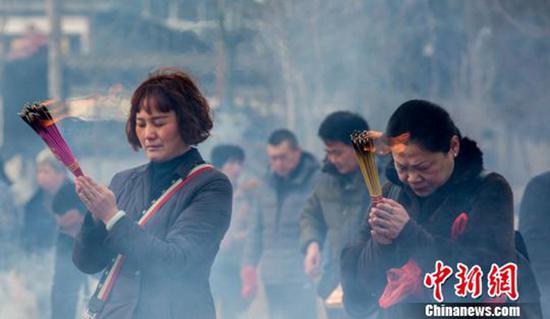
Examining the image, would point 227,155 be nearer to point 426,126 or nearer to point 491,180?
point 426,126

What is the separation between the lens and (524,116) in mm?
12703

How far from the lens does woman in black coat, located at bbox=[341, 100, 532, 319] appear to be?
4.10 meters

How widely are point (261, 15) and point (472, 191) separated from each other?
7930mm

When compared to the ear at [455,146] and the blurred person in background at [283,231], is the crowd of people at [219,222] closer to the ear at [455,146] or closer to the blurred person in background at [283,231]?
the ear at [455,146]

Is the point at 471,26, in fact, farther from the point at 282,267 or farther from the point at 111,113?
the point at 111,113

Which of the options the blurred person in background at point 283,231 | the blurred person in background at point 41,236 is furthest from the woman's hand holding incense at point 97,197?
the blurred person in background at point 41,236

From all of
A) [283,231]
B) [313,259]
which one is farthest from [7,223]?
[313,259]

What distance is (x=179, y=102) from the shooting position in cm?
395

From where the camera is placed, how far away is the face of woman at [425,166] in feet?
13.8

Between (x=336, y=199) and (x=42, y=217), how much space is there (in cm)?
305

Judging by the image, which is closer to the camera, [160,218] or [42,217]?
[160,218]

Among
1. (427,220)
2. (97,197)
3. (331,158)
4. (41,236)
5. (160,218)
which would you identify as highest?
(97,197)

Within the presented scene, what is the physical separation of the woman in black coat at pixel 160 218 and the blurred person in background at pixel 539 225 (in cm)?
224

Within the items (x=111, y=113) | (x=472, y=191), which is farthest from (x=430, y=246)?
(x=111, y=113)
